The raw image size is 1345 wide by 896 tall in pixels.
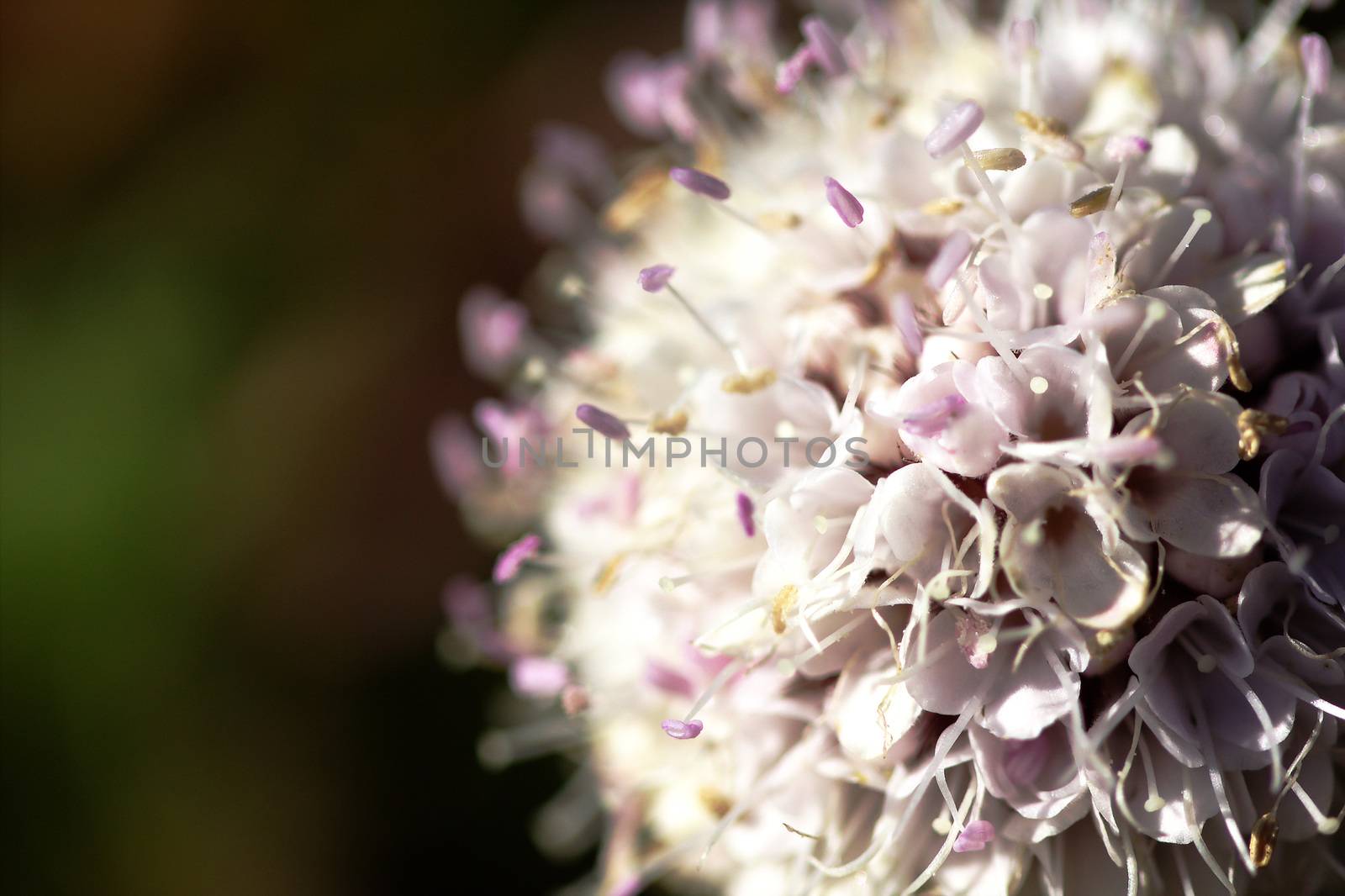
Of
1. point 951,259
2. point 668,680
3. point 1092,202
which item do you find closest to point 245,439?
point 668,680

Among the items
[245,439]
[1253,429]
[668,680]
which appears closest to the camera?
[1253,429]

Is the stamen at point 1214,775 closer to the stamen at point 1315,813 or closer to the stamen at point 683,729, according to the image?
the stamen at point 1315,813

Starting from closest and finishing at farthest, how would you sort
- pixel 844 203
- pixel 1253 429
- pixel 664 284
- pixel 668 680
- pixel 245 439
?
pixel 1253 429 < pixel 844 203 < pixel 664 284 < pixel 668 680 < pixel 245 439

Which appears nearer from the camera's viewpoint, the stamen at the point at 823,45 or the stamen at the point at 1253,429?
the stamen at the point at 1253,429

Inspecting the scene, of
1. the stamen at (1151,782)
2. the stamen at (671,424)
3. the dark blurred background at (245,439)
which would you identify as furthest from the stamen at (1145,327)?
the dark blurred background at (245,439)

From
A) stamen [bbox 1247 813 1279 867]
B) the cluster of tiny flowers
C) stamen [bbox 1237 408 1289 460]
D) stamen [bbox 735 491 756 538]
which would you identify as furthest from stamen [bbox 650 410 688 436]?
stamen [bbox 1247 813 1279 867]

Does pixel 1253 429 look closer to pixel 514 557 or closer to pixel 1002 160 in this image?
pixel 1002 160

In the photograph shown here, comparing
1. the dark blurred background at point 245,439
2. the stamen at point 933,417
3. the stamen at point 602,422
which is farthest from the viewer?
the dark blurred background at point 245,439
